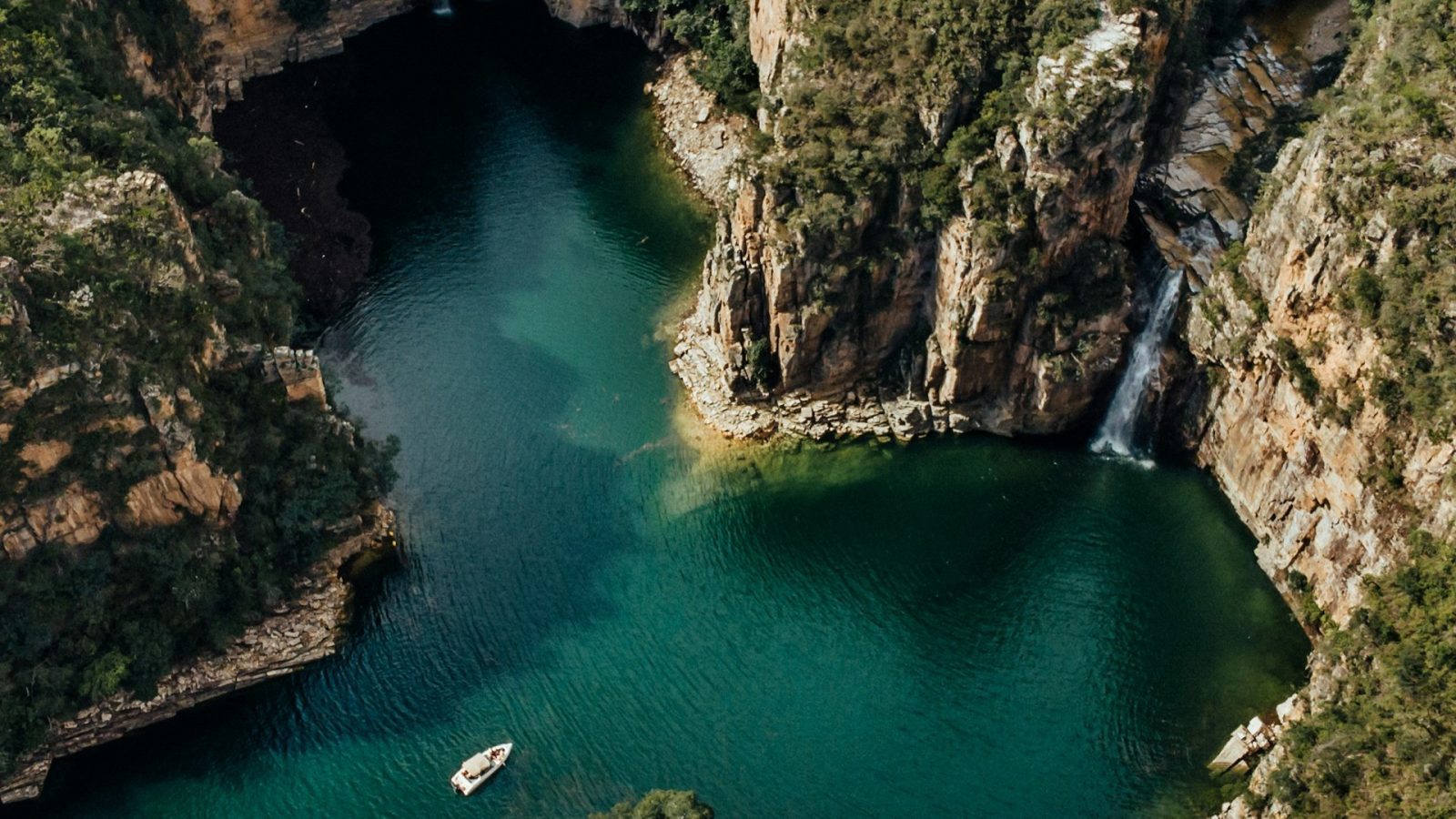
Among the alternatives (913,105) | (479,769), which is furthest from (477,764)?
(913,105)

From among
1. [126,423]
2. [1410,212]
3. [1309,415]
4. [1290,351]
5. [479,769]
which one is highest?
[1410,212]

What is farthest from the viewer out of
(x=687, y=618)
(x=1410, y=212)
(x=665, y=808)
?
(x=687, y=618)

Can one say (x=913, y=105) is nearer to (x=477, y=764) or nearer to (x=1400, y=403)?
(x=1400, y=403)

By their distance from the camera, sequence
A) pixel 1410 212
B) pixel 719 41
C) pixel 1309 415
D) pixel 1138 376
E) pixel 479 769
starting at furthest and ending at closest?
pixel 719 41, pixel 1138 376, pixel 1309 415, pixel 479 769, pixel 1410 212

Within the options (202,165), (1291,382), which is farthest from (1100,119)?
(202,165)

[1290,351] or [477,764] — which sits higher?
[1290,351]

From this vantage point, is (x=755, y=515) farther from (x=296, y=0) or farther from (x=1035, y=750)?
(x=296, y=0)
